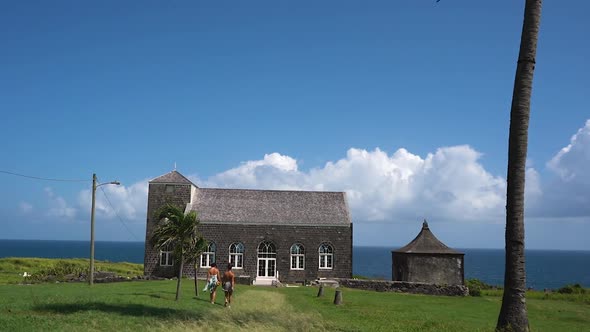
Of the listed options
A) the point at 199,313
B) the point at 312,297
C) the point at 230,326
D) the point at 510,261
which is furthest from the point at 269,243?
the point at 510,261

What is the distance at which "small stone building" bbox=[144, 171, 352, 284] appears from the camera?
41.1 m

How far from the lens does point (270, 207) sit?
43344mm

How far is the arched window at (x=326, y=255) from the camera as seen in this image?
4156 centimetres

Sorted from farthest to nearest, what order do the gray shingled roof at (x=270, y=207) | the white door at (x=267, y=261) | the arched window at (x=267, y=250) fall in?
the gray shingled roof at (x=270, y=207) → the arched window at (x=267, y=250) → the white door at (x=267, y=261)

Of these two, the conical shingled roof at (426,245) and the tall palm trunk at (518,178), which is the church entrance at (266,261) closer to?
the conical shingled roof at (426,245)

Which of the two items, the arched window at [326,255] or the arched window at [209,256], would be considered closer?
the arched window at [209,256]

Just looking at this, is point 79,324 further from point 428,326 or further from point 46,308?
point 428,326

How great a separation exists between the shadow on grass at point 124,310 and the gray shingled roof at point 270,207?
22.0m

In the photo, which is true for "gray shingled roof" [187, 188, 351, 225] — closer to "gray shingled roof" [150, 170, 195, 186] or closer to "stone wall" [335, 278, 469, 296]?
"gray shingled roof" [150, 170, 195, 186]

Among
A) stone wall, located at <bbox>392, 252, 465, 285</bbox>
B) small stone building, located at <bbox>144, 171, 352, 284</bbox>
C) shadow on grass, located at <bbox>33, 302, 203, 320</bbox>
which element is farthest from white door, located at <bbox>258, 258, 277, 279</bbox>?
shadow on grass, located at <bbox>33, 302, 203, 320</bbox>

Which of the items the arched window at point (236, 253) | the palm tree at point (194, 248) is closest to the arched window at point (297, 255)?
the arched window at point (236, 253)

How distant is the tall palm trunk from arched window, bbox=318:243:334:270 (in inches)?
1141

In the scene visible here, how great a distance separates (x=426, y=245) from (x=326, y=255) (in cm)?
769

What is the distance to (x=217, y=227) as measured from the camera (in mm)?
41250
